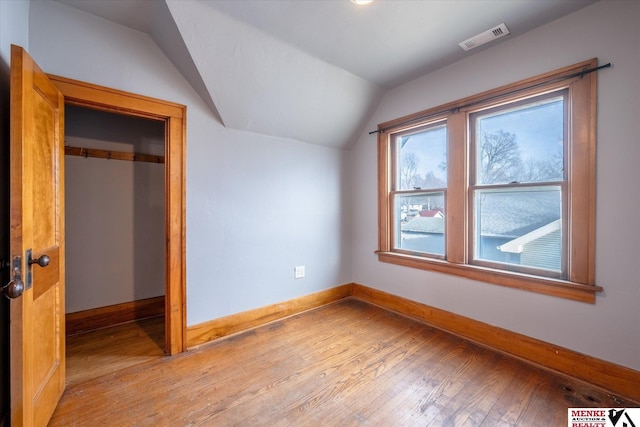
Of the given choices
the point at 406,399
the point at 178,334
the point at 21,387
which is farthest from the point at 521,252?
the point at 21,387

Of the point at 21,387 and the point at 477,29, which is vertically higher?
the point at 477,29

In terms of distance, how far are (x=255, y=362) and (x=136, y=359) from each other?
0.95 metres

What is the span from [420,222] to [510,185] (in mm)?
925

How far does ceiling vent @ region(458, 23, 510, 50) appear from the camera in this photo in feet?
6.43

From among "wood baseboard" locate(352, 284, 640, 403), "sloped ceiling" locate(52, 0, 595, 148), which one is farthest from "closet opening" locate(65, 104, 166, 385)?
"wood baseboard" locate(352, 284, 640, 403)

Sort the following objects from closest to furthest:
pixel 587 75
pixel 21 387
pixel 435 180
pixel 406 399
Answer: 1. pixel 21 387
2. pixel 406 399
3. pixel 587 75
4. pixel 435 180

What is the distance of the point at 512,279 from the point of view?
2094 mm

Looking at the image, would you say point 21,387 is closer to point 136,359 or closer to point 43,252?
point 43,252

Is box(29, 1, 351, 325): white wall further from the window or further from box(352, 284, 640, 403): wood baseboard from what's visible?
box(352, 284, 640, 403): wood baseboard

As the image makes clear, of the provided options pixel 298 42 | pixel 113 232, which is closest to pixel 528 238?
pixel 298 42

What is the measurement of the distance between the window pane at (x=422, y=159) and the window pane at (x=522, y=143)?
1.09 ft

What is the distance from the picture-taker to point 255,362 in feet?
6.57

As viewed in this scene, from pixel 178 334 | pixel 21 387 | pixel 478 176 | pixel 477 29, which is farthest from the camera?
pixel 478 176

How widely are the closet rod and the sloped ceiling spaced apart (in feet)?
3.78
